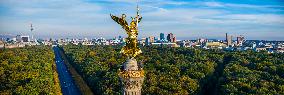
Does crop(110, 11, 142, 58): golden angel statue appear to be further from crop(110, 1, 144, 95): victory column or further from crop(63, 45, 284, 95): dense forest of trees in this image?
crop(63, 45, 284, 95): dense forest of trees

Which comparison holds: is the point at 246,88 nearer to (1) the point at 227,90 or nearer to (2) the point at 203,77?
(1) the point at 227,90

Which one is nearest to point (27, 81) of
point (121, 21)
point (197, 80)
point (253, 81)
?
point (197, 80)

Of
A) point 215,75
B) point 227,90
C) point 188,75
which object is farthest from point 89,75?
point 227,90

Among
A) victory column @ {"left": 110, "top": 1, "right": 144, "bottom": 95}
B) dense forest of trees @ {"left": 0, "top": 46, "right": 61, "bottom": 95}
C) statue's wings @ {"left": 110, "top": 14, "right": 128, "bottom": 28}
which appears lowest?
dense forest of trees @ {"left": 0, "top": 46, "right": 61, "bottom": 95}

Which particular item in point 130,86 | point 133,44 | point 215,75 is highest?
point 133,44

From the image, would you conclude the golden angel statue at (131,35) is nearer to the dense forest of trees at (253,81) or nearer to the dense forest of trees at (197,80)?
the dense forest of trees at (197,80)

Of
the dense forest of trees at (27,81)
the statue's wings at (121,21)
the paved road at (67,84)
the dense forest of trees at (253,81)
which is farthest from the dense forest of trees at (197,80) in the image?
the statue's wings at (121,21)

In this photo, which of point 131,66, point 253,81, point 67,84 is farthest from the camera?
point 67,84

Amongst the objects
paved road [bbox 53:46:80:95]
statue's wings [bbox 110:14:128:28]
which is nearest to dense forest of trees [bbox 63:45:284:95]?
paved road [bbox 53:46:80:95]

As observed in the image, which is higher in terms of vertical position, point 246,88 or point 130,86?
point 130,86

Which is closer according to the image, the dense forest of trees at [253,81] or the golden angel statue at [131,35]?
the golden angel statue at [131,35]

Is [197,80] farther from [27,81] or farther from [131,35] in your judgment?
[131,35]
